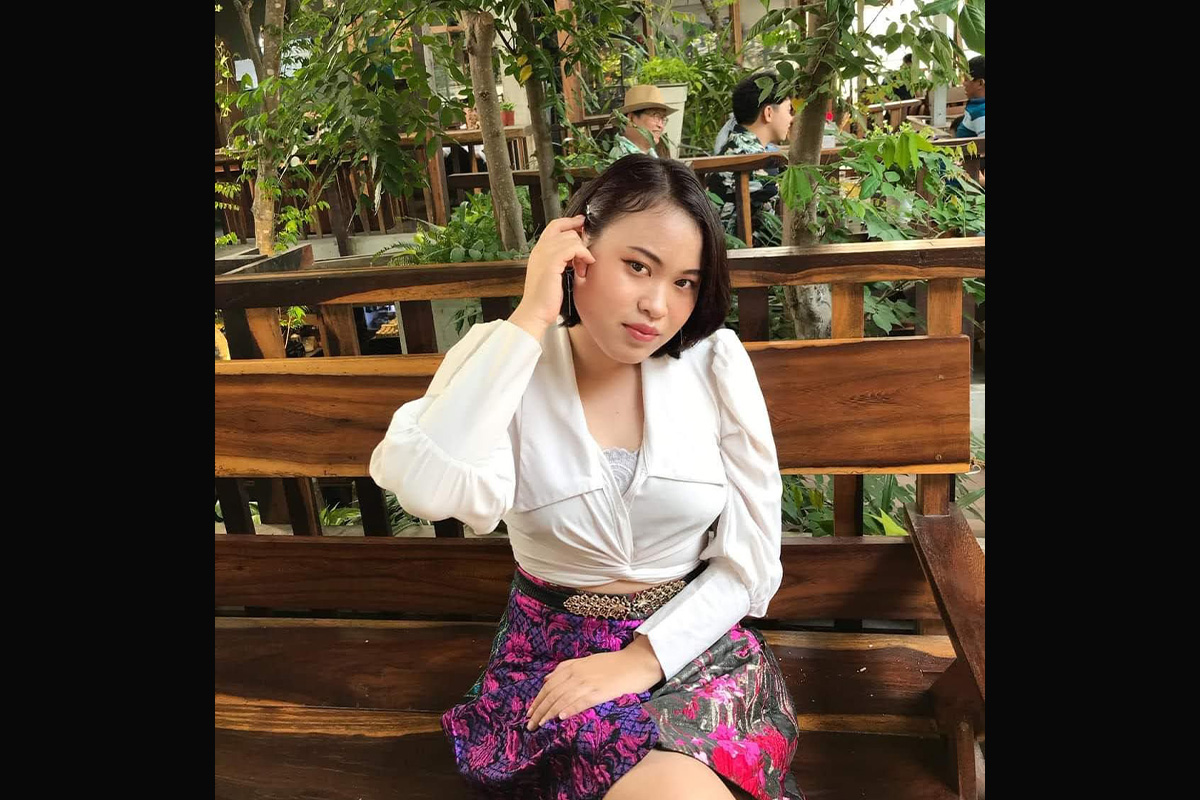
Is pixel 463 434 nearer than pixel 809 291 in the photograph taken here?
Yes

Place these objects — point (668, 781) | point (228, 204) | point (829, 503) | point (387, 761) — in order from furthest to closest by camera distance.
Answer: point (228, 204) → point (829, 503) → point (387, 761) → point (668, 781)

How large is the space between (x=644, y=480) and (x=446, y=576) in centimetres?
85

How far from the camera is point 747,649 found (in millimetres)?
1396

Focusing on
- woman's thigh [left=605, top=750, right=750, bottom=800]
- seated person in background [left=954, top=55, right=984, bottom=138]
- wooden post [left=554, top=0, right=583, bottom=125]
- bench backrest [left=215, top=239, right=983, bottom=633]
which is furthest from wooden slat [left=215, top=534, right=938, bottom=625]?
seated person in background [left=954, top=55, right=984, bottom=138]

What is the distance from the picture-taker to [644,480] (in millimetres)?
1286

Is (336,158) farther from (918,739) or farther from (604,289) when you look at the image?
(918,739)

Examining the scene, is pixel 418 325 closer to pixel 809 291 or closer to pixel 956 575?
pixel 809 291

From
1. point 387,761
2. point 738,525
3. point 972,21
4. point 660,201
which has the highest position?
point 972,21

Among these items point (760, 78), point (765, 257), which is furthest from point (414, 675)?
point (760, 78)

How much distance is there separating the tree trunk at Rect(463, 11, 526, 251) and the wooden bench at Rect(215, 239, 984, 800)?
24cm

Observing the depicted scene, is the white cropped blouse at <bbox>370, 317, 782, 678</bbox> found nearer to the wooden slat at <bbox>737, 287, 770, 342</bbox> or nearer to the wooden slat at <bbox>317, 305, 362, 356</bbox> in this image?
the wooden slat at <bbox>737, 287, 770, 342</bbox>

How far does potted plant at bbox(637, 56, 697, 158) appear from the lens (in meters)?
1.96

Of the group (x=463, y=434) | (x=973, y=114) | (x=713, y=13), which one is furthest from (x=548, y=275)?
(x=973, y=114)
